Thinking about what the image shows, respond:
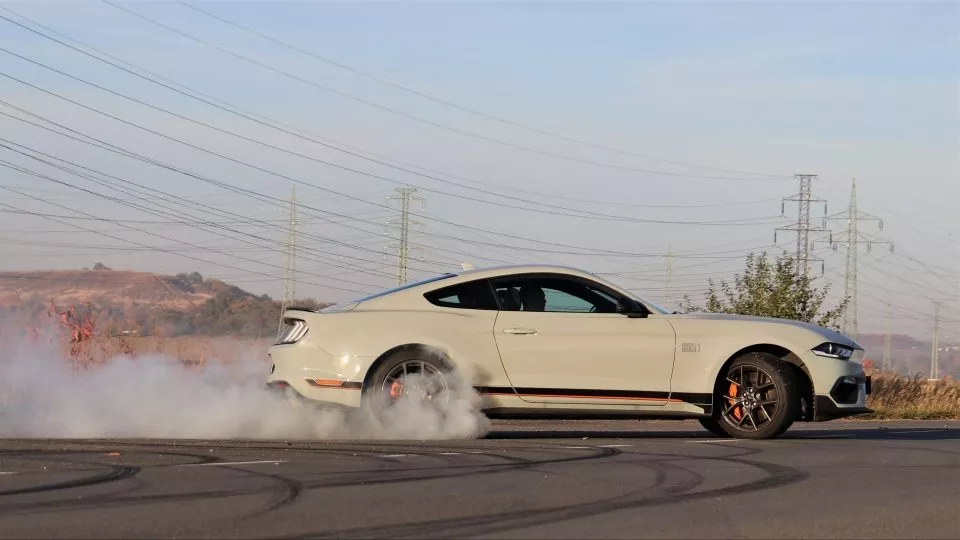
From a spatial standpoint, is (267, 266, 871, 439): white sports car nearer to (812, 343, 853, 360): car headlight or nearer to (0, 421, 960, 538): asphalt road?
(812, 343, 853, 360): car headlight

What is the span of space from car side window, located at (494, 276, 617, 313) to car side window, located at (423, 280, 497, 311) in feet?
0.36

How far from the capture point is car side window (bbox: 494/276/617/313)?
12297 mm

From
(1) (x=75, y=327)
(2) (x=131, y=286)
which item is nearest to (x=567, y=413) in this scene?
(1) (x=75, y=327)

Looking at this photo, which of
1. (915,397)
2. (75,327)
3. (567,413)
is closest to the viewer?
(567,413)

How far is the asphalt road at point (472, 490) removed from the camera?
675 cm

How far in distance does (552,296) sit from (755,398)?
201 cm

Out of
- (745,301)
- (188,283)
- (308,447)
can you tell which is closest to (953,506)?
(308,447)

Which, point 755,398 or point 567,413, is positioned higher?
point 755,398

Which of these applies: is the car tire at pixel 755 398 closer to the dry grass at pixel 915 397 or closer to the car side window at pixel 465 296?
the car side window at pixel 465 296

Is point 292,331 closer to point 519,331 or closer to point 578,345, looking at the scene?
point 519,331

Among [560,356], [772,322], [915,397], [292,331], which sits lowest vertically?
[915,397]

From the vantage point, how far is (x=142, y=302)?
115ft

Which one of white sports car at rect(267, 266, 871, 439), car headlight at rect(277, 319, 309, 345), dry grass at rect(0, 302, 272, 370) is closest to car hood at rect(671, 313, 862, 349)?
white sports car at rect(267, 266, 871, 439)

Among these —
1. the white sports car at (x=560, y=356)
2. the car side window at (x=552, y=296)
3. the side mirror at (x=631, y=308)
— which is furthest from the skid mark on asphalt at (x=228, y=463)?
the side mirror at (x=631, y=308)
